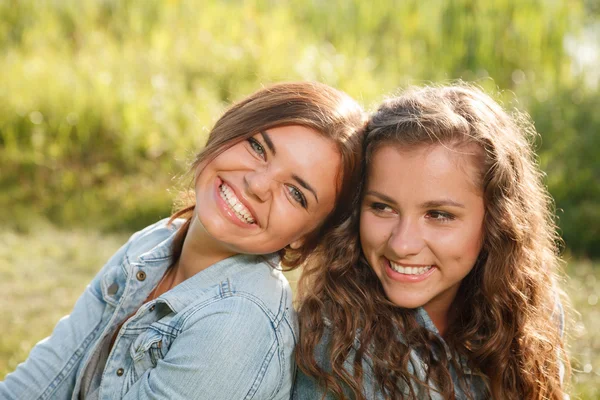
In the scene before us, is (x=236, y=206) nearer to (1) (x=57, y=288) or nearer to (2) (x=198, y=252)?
(2) (x=198, y=252)

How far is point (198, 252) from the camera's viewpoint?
2.53 metres

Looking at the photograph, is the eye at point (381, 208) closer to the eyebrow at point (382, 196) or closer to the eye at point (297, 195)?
the eyebrow at point (382, 196)

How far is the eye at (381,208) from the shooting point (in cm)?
239

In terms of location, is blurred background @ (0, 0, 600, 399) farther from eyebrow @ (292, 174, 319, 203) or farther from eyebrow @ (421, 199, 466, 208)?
eyebrow @ (292, 174, 319, 203)

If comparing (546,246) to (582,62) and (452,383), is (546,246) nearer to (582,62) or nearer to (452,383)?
(452,383)

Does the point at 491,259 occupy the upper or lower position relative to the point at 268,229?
lower

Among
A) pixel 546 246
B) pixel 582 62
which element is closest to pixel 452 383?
pixel 546 246

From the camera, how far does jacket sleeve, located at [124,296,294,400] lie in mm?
2139

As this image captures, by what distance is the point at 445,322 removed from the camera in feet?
8.67

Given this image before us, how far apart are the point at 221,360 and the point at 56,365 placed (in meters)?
0.76

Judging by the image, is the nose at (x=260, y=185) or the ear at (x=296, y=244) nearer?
the nose at (x=260, y=185)

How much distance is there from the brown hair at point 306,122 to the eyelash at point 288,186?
3 cm

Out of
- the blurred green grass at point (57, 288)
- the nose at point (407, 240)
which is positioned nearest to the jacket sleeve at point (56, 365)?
the blurred green grass at point (57, 288)

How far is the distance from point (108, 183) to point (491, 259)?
12.3ft
